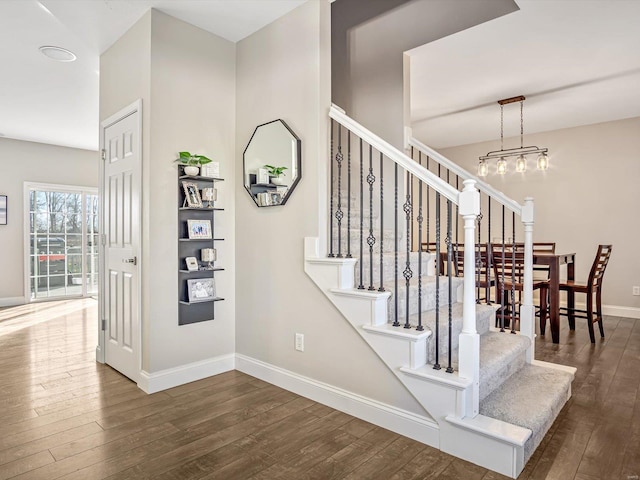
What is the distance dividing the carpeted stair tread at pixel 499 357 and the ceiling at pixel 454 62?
7.92 ft

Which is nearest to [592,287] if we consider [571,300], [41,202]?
[571,300]

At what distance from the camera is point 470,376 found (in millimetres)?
1995

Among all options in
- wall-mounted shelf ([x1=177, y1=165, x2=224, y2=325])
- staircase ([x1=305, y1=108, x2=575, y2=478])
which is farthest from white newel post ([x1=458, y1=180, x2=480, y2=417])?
wall-mounted shelf ([x1=177, y1=165, x2=224, y2=325])

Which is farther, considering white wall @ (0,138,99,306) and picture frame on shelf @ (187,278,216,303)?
white wall @ (0,138,99,306)

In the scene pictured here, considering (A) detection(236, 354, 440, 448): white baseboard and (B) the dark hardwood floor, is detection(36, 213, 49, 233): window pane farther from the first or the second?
(A) detection(236, 354, 440, 448): white baseboard

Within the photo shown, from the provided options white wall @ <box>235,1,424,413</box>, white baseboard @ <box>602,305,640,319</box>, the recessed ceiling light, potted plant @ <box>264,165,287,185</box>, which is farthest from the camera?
white baseboard @ <box>602,305,640,319</box>

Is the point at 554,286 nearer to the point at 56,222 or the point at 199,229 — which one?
the point at 199,229

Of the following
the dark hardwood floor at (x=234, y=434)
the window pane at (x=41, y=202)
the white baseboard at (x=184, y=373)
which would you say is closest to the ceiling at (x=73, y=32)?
the window pane at (x=41, y=202)

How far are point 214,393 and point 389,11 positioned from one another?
358 centimetres

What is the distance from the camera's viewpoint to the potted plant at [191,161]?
2877 millimetres

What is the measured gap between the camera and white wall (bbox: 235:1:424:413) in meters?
2.54

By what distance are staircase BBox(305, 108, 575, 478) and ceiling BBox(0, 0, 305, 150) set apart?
1.10 metres

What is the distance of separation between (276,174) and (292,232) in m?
0.45

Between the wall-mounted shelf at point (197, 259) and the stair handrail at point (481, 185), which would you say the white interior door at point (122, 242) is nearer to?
the wall-mounted shelf at point (197, 259)
